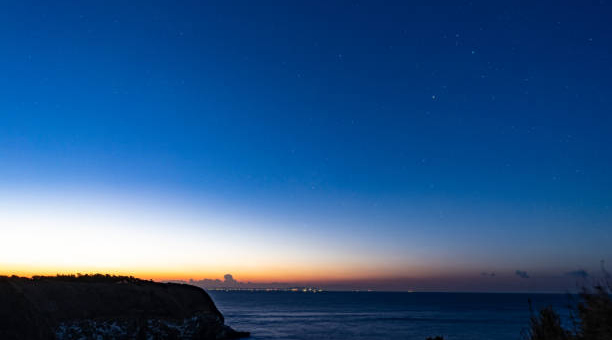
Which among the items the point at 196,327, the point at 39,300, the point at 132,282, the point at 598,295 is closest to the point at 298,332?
the point at 196,327

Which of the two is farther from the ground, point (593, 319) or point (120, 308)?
point (593, 319)

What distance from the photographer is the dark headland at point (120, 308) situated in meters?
47.0

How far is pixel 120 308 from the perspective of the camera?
52469 mm

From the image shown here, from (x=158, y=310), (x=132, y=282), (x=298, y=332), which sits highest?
(x=132, y=282)

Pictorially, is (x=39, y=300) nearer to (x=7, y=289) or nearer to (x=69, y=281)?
(x=69, y=281)

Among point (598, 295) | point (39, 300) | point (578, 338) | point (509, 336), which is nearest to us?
point (598, 295)

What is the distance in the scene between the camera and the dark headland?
47031 millimetres

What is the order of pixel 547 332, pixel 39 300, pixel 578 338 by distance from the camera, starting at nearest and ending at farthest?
pixel 578 338 < pixel 547 332 < pixel 39 300

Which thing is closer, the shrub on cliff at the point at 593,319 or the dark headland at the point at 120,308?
the shrub on cliff at the point at 593,319

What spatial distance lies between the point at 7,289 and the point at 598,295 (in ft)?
69.3

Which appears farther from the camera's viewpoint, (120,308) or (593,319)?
(120,308)

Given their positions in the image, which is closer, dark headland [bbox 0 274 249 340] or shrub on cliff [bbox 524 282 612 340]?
shrub on cliff [bbox 524 282 612 340]

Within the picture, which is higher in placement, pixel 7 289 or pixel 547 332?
pixel 7 289

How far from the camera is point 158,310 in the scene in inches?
2174
